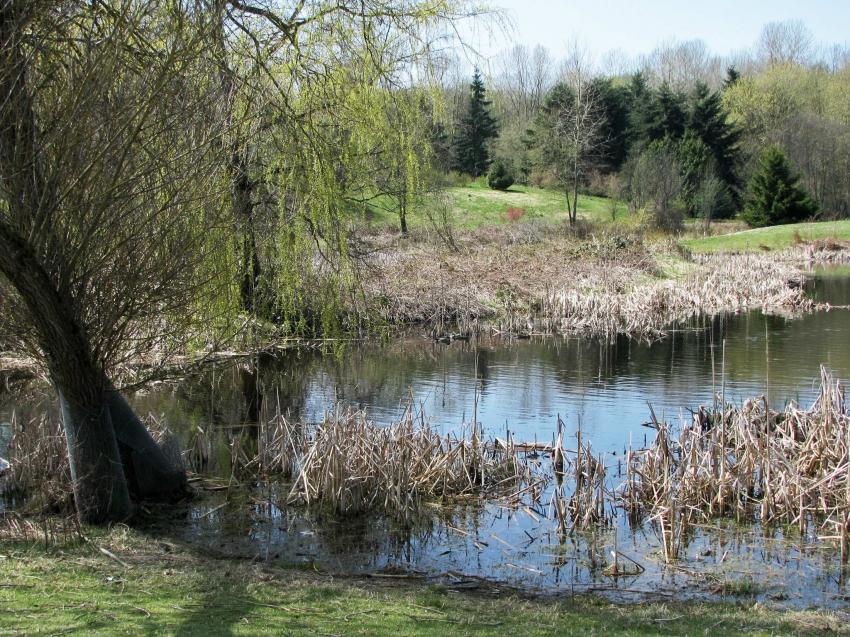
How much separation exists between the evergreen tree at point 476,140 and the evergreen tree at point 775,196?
635 inches

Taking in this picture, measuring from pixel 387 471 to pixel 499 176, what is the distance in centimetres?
4392

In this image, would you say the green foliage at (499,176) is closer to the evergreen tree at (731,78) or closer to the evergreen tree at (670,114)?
the evergreen tree at (670,114)

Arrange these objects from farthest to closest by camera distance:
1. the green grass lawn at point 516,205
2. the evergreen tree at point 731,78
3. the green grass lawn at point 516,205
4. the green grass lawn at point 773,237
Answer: the evergreen tree at point 731,78, the green grass lawn at point 516,205, the green grass lawn at point 516,205, the green grass lawn at point 773,237

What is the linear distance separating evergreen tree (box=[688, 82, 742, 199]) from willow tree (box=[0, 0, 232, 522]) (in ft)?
164

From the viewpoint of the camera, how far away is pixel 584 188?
54.1m

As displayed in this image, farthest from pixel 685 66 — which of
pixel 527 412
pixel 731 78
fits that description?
pixel 527 412

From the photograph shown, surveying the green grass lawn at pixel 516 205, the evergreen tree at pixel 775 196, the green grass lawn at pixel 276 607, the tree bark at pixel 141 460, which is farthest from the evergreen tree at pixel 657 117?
the green grass lawn at pixel 276 607

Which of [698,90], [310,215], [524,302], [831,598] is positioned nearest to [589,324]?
[524,302]

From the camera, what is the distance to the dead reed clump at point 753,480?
8.12m

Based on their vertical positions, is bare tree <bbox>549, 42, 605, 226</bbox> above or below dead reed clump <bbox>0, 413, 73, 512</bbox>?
above

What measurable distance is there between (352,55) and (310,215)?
6.07 ft

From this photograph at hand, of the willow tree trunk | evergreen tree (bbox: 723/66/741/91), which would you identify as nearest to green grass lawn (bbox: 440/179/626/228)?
evergreen tree (bbox: 723/66/741/91)

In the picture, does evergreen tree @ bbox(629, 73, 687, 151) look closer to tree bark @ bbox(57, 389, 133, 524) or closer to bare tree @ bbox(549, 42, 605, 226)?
bare tree @ bbox(549, 42, 605, 226)

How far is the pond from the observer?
752 centimetres
